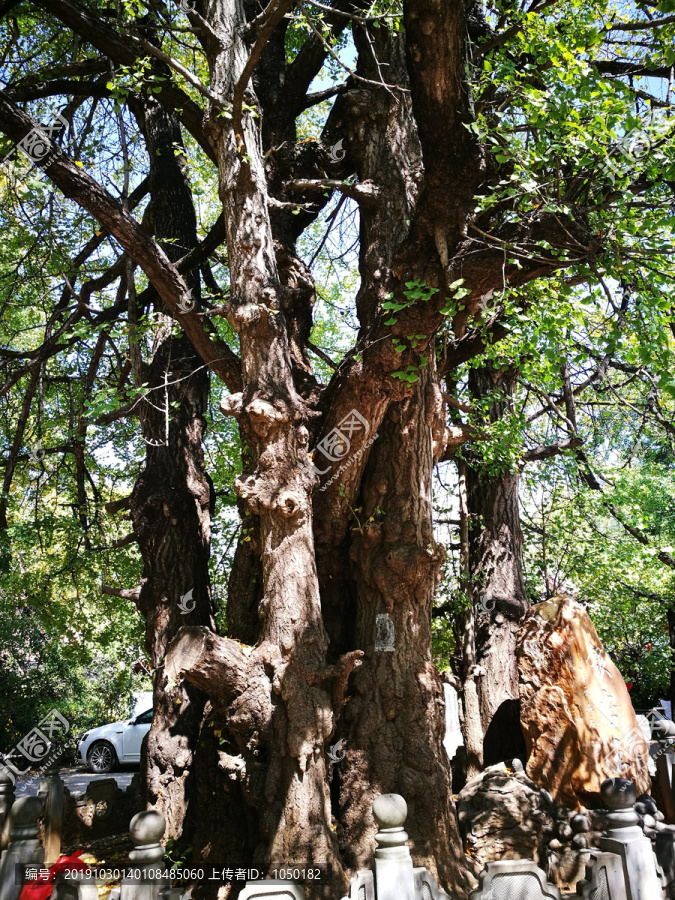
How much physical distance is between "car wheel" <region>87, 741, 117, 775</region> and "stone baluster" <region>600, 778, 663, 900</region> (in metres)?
13.4

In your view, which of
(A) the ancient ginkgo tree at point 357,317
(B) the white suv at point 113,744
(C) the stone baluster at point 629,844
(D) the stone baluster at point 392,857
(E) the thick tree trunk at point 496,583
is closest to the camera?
(D) the stone baluster at point 392,857

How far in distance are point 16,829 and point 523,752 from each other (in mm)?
5269

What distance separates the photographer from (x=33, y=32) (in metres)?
7.30

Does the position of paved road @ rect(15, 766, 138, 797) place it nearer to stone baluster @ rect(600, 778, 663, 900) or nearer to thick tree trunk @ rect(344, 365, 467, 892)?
thick tree trunk @ rect(344, 365, 467, 892)

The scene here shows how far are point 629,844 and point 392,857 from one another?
120 cm

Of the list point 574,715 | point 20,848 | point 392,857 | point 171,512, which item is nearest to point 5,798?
point 20,848

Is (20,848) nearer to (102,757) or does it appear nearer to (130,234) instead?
(130,234)

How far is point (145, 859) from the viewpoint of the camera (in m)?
2.81

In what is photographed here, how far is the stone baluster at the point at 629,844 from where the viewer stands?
3.19m

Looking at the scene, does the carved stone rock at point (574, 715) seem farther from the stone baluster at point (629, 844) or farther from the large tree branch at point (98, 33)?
the large tree branch at point (98, 33)

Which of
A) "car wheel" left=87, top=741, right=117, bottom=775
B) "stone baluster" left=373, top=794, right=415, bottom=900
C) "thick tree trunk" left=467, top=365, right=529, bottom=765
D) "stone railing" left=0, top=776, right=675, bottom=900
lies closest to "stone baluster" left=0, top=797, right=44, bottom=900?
"stone railing" left=0, top=776, right=675, bottom=900

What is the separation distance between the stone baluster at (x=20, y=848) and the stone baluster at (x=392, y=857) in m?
1.69

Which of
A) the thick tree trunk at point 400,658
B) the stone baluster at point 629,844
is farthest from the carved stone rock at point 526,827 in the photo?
the stone baluster at point 629,844

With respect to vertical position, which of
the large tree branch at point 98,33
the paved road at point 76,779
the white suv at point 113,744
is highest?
the large tree branch at point 98,33
